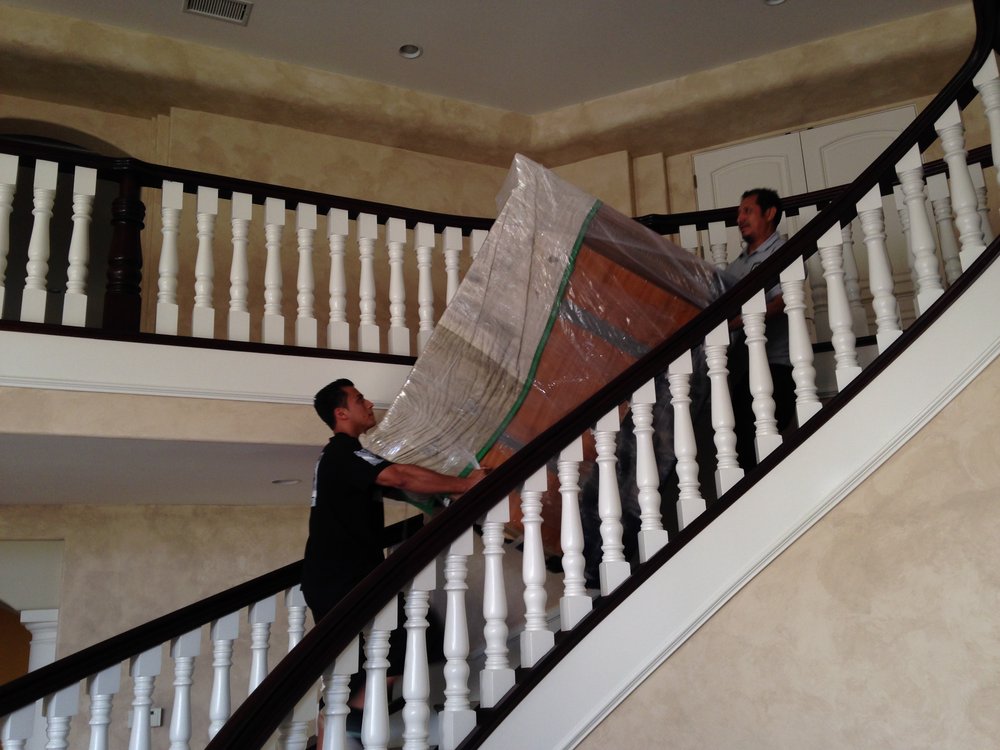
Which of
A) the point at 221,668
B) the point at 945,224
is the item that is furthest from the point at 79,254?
the point at 945,224

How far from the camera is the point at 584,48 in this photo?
5242mm

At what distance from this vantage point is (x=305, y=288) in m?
3.68

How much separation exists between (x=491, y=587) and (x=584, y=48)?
3890 mm

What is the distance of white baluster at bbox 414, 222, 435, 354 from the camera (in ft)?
12.3

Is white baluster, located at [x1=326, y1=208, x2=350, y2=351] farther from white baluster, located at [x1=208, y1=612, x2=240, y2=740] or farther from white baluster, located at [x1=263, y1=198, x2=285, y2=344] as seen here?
white baluster, located at [x1=208, y1=612, x2=240, y2=740]

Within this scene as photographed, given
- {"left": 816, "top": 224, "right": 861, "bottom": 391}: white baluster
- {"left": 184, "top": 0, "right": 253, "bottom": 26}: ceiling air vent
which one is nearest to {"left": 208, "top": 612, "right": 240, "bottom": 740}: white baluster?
{"left": 816, "top": 224, "right": 861, "bottom": 391}: white baluster

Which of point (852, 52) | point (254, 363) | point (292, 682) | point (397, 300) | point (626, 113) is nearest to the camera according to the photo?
point (292, 682)

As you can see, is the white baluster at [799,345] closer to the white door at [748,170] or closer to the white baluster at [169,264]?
the white baluster at [169,264]

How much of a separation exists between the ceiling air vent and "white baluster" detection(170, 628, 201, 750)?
3.42m

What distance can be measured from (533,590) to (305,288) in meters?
1.88

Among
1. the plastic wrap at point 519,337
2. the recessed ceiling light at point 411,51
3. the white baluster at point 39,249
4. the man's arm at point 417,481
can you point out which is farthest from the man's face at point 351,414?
the recessed ceiling light at point 411,51

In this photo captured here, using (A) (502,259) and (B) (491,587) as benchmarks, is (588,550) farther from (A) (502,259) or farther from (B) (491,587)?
(A) (502,259)

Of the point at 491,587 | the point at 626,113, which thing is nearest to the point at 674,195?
the point at 626,113

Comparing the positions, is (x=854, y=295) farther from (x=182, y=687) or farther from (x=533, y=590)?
(x=182, y=687)
